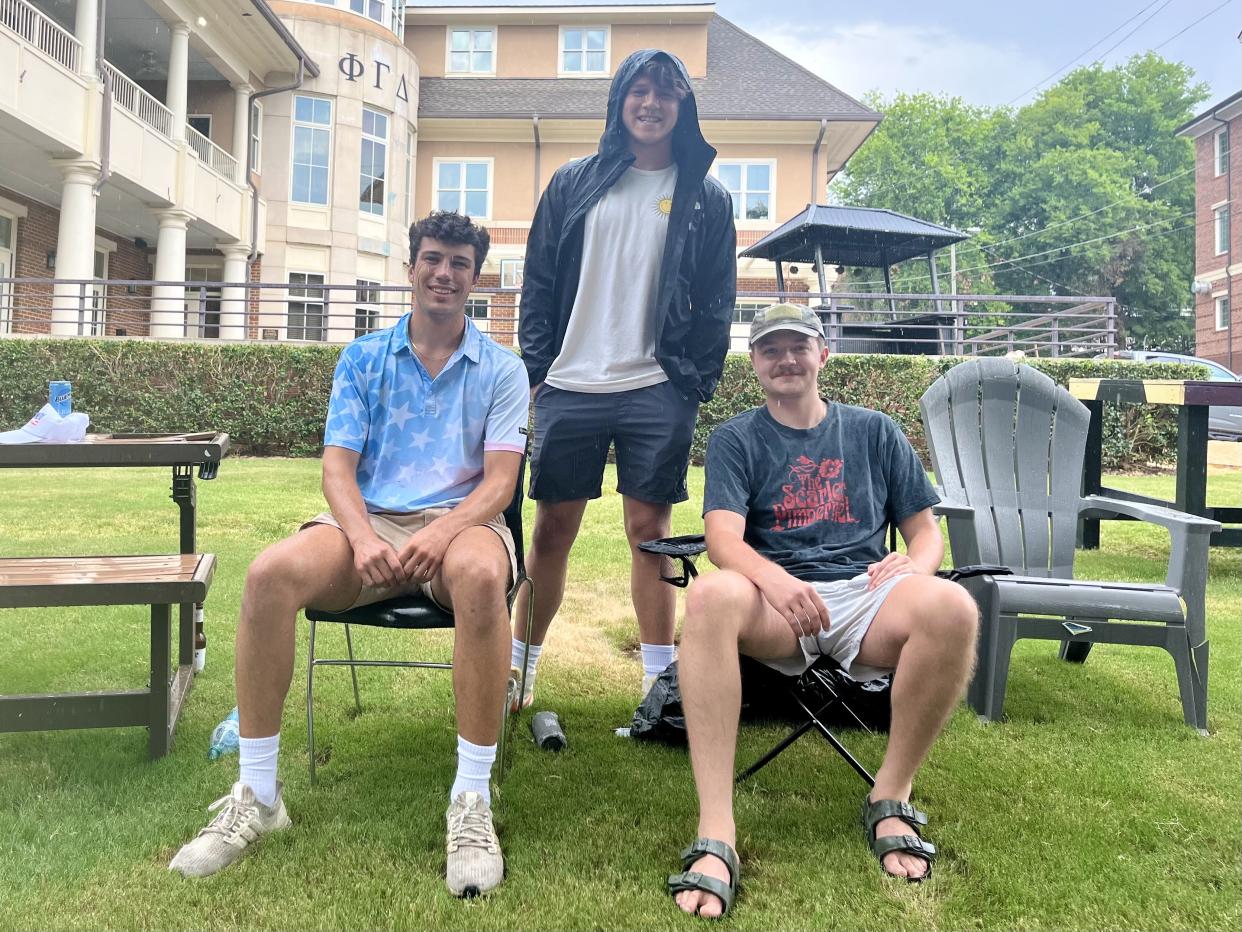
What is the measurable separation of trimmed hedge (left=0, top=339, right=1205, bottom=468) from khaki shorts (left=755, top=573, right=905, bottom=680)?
8.97 meters

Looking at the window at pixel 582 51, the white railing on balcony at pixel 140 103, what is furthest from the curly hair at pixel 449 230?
the window at pixel 582 51

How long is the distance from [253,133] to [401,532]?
19.6 m

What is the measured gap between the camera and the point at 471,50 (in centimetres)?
2306

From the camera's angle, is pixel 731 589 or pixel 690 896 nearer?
pixel 690 896

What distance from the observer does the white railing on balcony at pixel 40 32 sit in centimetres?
1169

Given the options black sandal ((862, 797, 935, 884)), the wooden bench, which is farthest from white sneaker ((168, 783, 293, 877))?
black sandal ((862, 797, 935, 884))

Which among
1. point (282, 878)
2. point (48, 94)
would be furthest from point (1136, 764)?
point (48, 94)

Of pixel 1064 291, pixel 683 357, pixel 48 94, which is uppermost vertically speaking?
pixel 1064 291

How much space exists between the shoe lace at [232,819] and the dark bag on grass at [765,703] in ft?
3.76

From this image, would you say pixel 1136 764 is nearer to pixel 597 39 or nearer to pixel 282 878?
pixel 282 878

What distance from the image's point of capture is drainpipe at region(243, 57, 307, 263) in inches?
731

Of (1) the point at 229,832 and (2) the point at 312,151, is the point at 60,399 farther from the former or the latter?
(2) the point at 312,151

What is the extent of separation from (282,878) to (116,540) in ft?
15.2

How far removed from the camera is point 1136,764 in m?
2.65
